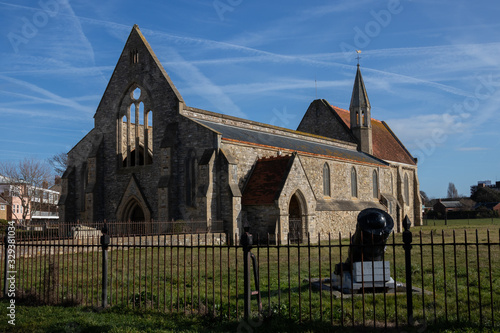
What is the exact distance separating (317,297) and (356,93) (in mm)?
37948

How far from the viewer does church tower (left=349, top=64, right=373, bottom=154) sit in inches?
1758

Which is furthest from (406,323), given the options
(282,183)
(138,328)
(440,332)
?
(282,183)

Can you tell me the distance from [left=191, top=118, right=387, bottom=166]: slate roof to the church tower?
467 cm

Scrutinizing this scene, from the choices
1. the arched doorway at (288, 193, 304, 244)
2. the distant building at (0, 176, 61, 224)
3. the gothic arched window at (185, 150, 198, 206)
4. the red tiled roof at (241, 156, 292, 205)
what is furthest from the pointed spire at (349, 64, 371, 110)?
the distant building at (0, 176, 61, 224)

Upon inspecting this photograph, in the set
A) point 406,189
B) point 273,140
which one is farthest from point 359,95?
point 273,140

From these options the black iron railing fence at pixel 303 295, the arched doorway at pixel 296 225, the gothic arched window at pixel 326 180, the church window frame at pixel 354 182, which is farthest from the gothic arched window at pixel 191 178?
the church window frame at pixel 354 182

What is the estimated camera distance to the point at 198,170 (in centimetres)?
2633

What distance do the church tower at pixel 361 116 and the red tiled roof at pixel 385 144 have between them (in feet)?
3.63

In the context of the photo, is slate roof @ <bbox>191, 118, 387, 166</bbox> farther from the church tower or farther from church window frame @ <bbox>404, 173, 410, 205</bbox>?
church window frame @ <bbox>404, 173, 410, 205</bbox>

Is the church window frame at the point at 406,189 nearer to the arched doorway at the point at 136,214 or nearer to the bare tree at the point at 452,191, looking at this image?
the arched doorway at the point at 136,214

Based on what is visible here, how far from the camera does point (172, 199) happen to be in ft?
88.7

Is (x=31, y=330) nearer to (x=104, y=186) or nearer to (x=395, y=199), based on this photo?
(x=104, y=186)

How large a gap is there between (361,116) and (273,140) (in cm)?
1618

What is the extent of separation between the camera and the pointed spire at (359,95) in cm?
4509
